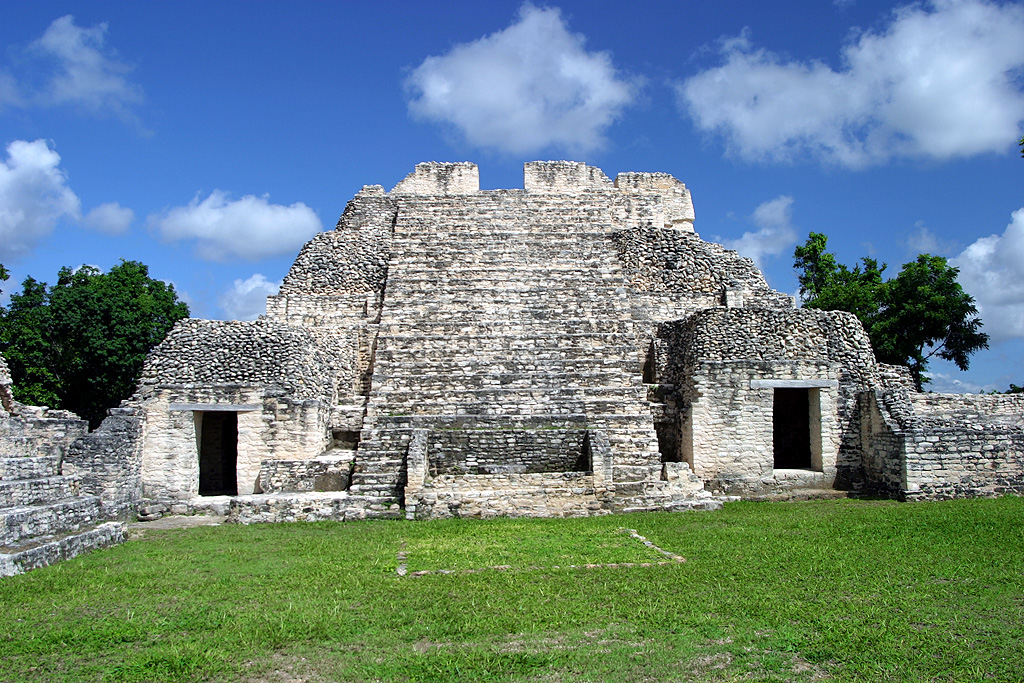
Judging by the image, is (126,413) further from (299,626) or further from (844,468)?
(844,468)

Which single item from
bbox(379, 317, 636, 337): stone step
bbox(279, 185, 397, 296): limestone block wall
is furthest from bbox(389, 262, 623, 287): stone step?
bbox(379, 317, 636, 337): stone step

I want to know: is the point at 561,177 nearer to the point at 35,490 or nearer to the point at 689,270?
the point at 689,270

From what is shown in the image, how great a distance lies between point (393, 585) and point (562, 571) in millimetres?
1448

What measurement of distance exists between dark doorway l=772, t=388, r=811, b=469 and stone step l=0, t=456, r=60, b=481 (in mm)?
12765

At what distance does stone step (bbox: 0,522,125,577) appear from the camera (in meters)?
6.76

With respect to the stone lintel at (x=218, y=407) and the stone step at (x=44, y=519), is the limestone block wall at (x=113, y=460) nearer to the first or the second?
the stone lintel at (x=218, y=407)

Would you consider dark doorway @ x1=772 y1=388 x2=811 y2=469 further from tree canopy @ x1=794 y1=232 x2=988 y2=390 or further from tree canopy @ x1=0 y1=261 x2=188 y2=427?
tree canopy @ x1=0 y1=261 x2=188 y2=427

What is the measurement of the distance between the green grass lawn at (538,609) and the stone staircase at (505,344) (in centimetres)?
323

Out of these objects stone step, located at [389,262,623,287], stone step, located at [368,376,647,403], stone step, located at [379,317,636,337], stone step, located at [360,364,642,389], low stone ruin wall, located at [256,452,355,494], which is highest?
stone step, located at [389,262,623,287]

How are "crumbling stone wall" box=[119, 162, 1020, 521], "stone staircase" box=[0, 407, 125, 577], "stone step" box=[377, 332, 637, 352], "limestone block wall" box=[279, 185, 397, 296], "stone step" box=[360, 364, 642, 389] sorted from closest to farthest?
1. "stone staircase" box=[0, 407, 125, 577]
2. "crumbling stone wall" box=[119, 162, 1020, 521]
3. "stone step" box=[360, 364, 642, 389]
4. "stone step" box=[377, 332, 637, 352]
5. "limestone block wall" box=[279, 185, 397, 296]

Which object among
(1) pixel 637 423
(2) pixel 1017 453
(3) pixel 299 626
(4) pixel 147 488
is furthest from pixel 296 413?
(2) pixel 1017 453

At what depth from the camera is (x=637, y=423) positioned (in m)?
12.2

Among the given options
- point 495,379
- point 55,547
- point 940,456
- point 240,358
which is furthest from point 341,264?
point 940,456

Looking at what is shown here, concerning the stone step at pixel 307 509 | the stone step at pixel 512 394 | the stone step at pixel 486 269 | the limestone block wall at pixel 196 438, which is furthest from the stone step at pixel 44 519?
the stone step at pixel 486 269
